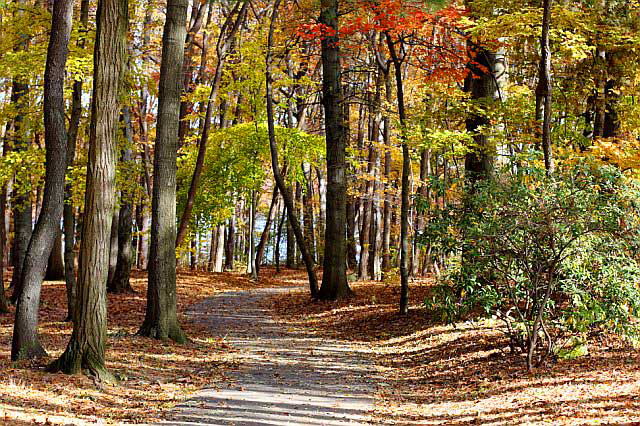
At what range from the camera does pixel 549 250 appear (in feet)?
30.7

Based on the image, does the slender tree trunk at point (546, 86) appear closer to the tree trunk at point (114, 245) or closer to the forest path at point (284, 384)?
the forest path at point (284, 384)

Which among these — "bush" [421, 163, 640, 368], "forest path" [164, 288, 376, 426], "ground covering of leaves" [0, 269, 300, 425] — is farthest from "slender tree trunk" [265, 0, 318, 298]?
"bush" [421, 163, 640, 368]

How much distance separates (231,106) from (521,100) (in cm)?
1776

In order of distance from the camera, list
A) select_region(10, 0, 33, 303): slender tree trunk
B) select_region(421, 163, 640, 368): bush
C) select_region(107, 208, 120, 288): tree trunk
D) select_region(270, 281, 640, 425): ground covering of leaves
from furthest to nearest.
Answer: select_region(107, 208, 120, 288): tree trunk → select_region(10, 0, 33, 303): slender tree trunk → select_region(421, 163, 640, 368): bush → select_region(270, 281, 640, 425): ground covering of leaves

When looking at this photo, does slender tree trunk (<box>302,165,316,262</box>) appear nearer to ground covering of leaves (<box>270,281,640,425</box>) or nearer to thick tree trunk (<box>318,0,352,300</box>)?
thick tree trunk (<box>318,0,352,300</box>)

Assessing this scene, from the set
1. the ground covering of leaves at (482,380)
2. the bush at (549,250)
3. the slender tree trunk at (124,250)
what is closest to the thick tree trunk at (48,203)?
the ground covering of leaves at (482,380)

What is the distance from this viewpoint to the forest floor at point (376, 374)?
758 centimetres

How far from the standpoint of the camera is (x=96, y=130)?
360 inches

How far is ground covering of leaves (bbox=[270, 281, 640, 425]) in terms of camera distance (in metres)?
7.41

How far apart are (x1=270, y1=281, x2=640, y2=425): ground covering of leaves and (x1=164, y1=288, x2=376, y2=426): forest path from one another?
Result: 1.36 ft

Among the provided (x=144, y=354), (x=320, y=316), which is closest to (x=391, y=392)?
(x=144, y=354)

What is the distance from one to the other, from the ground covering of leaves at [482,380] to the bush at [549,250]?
465mm

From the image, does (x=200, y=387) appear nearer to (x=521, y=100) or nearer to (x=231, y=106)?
(x=521, y=100)

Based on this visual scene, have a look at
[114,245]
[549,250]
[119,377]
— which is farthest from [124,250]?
[549,250]
